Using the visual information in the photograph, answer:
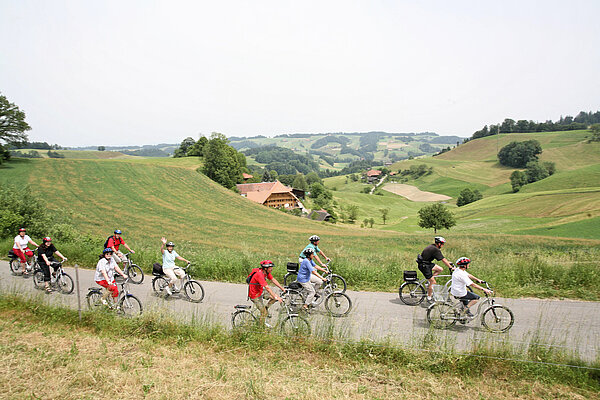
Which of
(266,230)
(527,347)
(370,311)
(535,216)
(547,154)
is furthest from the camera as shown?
(547,154)

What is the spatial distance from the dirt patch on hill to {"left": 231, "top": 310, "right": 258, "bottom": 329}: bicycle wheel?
106567 millimetres

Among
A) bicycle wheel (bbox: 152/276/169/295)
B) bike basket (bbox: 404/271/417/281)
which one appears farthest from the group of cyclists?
bicycle wheel (bbox: 152/276/169/295)

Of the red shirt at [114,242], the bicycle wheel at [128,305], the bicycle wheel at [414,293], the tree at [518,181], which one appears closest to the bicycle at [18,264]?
the red shirt at [114,242]

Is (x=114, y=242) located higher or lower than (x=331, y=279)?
higher

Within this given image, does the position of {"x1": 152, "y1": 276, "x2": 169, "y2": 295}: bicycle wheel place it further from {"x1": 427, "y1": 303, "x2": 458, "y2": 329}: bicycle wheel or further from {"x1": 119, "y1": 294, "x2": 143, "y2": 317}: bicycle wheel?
{"x1": 427, "y1": 303, "x2": 458, "y2": 329}: bicycle wheel

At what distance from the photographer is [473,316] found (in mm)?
8219

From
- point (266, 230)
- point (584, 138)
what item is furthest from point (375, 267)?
point (584, 138)

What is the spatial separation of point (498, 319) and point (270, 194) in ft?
246

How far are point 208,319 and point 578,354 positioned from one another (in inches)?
312

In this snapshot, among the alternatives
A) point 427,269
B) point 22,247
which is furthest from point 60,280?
point 427,269

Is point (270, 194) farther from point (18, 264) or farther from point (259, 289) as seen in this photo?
point (259, 289)

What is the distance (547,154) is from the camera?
115500mm

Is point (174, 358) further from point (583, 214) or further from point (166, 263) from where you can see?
point (583, 214)

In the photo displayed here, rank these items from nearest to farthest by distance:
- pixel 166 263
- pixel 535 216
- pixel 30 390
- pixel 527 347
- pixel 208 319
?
pixel 30 390, pixel 527 347, pixel 208 319, pixel 166 263, pixel 535 216
